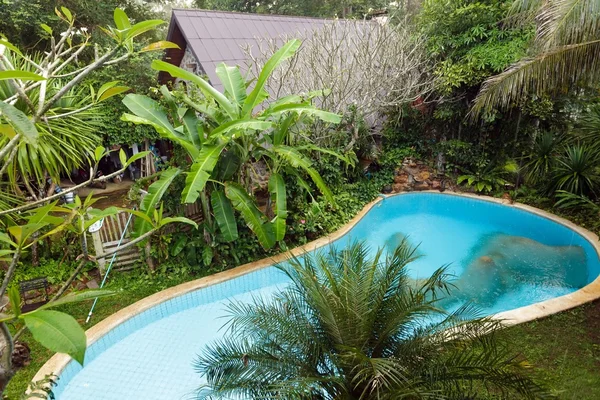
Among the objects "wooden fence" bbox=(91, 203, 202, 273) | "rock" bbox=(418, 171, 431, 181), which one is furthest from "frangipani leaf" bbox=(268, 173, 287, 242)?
"rock" bbox=(418, 171, 431, 181)

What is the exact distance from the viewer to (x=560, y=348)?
185 inches

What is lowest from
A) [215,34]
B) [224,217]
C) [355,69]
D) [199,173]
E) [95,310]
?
[95,310]

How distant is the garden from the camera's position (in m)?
2.80

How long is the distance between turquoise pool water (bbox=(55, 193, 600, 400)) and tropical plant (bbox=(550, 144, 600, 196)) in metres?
0.98

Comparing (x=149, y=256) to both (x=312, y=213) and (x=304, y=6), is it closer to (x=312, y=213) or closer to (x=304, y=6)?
(x=312, y=213)

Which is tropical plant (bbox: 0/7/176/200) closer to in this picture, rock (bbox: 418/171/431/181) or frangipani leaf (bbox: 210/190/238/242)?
frangipani leaf (bbox: 210/190/238/242)

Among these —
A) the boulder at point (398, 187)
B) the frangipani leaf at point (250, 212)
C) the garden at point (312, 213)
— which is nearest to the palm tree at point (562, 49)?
the garden at point (312, 213)

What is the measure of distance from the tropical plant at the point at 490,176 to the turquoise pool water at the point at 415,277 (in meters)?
0.48

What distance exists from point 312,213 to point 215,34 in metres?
6.11

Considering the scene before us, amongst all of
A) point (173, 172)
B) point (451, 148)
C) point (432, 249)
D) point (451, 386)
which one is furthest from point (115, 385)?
point (451, 148)

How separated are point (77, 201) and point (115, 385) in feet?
11.9

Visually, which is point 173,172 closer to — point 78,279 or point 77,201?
point 78,279

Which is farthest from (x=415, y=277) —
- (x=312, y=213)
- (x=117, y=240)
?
(x=117, y=240)

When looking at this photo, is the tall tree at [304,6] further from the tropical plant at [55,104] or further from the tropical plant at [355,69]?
the tropical plant at [55,104]
